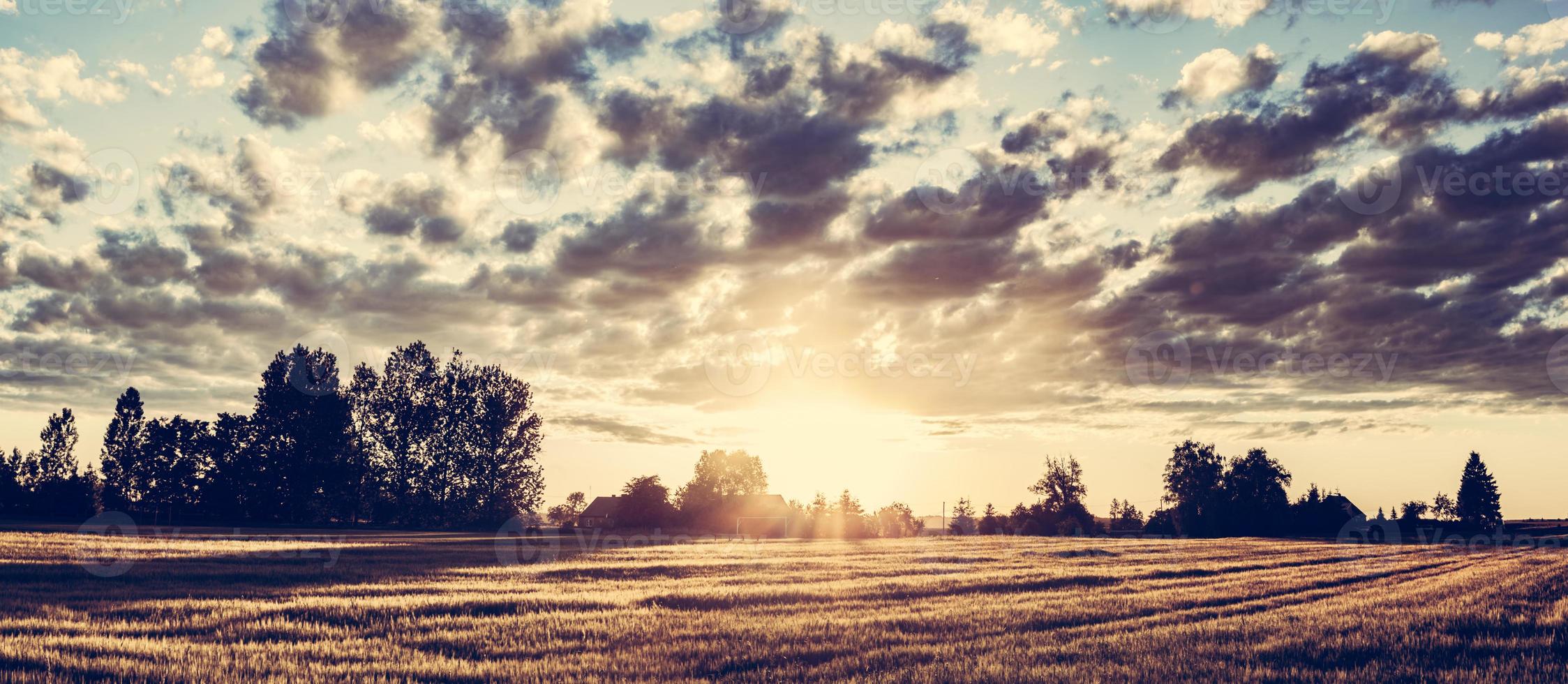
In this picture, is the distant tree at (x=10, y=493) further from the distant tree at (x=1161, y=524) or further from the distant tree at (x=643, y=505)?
the distant tree at (x=1161, y=524)

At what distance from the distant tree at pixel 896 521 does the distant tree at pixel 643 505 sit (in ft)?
161

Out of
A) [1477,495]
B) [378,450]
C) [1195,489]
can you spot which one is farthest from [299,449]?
[1477,495]

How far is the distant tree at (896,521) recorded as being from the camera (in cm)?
14950

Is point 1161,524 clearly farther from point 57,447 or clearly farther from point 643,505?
point 57,447

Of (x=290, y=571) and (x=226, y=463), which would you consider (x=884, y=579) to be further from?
(x=226, y=463)

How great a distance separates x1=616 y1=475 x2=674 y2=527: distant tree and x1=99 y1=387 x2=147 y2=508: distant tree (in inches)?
2226

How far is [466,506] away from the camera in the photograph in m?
83.6

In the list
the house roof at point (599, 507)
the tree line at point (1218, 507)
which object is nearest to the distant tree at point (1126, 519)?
the tree line at point (1218, 507)

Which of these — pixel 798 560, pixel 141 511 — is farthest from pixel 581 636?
pixel 141 511

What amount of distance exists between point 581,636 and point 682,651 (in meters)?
2.36

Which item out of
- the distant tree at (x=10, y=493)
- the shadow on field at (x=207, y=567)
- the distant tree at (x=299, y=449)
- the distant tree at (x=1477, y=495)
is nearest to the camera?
the shadow on field at (x=207, y=567)

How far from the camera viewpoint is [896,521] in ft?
531

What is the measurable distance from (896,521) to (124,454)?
112807 mm

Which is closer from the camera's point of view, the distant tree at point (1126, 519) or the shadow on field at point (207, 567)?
the shadow on field at point (207, 567)
